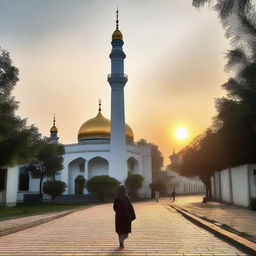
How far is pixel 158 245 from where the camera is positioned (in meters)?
8.60

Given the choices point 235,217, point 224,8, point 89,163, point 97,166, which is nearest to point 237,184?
point 235,217

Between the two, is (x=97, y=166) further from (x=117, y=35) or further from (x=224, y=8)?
(x=224, y=8)

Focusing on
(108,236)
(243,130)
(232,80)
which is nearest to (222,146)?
(243,130)

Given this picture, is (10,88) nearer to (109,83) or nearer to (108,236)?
(108,236)

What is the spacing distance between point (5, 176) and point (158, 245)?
2367 cm

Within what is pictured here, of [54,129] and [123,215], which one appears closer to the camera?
[123,215]

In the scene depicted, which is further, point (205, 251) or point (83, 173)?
point (83, 173)

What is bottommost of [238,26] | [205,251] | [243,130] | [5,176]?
[205,251]

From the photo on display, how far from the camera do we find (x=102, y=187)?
131ft

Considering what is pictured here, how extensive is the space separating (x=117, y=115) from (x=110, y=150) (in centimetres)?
511

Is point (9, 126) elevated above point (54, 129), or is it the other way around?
point (54, 129)

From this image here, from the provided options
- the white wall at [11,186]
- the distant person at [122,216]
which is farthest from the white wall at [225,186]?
the distant person at [122,216]

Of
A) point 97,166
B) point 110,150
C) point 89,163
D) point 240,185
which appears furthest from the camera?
point 97,166

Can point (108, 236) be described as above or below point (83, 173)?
below
